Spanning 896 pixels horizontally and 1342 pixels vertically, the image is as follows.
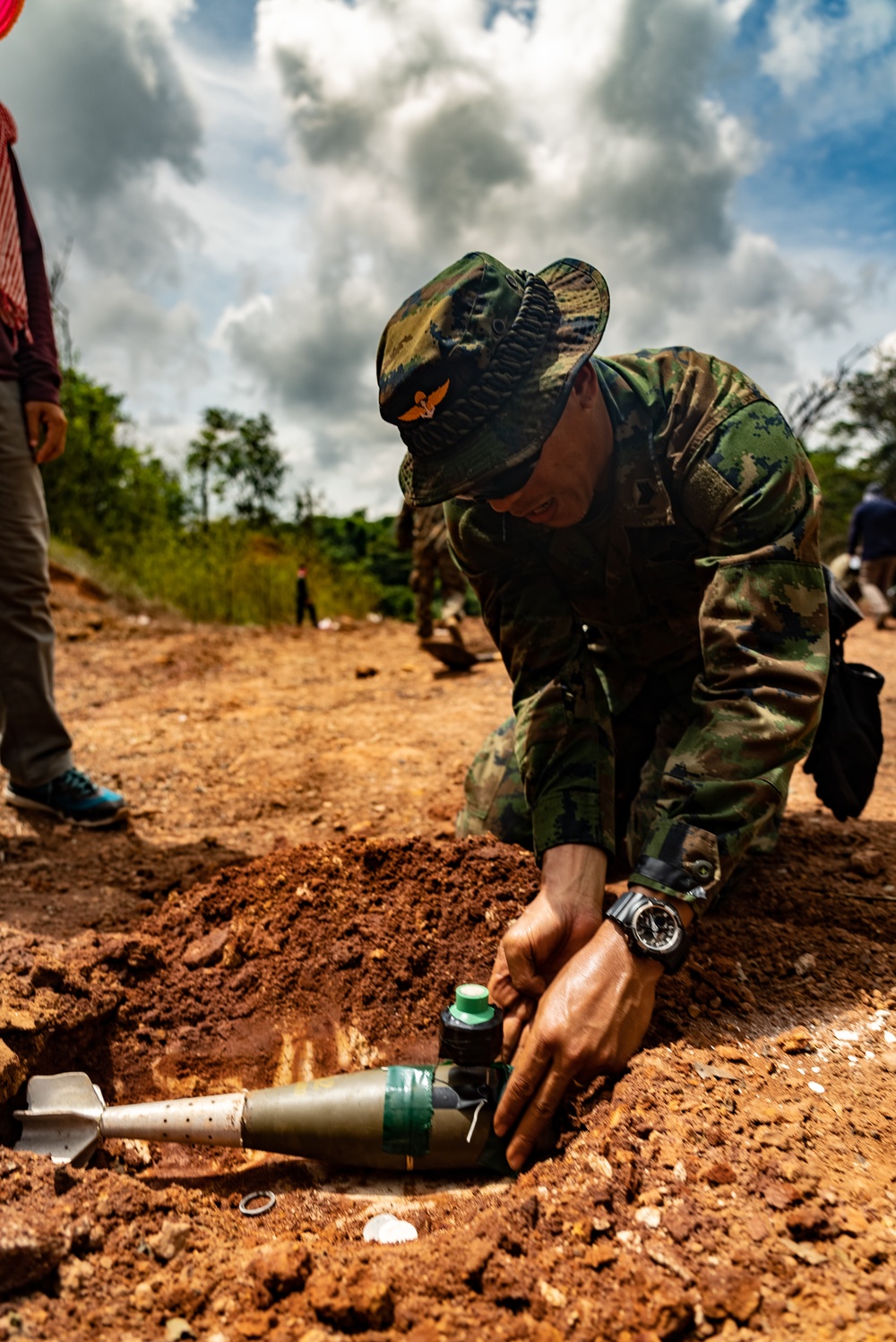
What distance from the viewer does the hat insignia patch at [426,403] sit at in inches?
61.1

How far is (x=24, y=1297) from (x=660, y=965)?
103 cm

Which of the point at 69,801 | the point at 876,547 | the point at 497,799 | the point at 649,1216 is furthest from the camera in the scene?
the point at 876,547

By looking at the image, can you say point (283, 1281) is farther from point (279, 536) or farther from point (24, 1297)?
point (279, 536)

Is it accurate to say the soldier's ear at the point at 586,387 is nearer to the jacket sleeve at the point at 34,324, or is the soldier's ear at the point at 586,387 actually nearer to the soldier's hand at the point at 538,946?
the soldier's hand at the point at 538,946

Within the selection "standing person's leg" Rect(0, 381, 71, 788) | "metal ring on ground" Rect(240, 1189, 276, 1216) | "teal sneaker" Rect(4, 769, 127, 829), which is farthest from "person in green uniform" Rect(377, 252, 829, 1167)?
"teal sneaker" Rect(4, 769, 127, 829)

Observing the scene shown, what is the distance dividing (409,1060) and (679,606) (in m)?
1.27

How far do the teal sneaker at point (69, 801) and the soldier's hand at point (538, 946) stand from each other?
187 centimetres

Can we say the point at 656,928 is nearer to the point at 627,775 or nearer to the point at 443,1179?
the point at 443,1179

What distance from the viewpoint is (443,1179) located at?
1.51 meters

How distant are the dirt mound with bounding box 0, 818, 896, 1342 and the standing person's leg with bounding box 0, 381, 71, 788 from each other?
95 centimetres

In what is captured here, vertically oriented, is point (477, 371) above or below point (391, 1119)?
above

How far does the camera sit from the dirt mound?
1.09 m

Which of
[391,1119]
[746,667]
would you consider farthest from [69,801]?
[746,667]

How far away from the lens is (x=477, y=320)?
1.55 m
